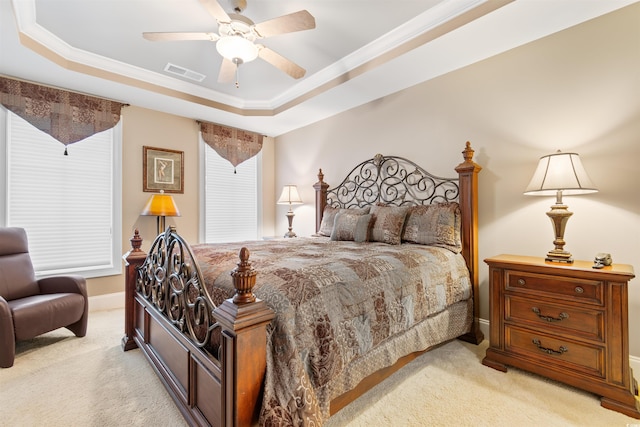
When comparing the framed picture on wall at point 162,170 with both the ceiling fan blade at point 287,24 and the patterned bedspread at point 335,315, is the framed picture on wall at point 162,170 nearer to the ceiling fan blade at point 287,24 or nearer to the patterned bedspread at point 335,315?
the patterned bedspread at point 335,315

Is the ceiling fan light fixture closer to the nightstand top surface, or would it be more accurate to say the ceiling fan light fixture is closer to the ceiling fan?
the ceiling fan

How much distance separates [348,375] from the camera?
147 centimetres

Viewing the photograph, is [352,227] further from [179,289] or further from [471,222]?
[179,289]

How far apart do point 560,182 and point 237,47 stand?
240cm

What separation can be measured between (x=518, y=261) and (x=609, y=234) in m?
0.71

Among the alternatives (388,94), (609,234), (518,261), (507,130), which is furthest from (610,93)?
(388,94)

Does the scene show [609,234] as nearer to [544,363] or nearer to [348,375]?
[544,363]

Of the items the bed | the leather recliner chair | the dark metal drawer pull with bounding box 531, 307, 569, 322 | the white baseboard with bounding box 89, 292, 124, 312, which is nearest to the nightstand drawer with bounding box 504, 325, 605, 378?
the dark metal drawer pull with bounding box 531, 307, 569, 322

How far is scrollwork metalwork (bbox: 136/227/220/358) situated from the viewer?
4.57 ft

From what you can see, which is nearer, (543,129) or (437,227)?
(543,129)

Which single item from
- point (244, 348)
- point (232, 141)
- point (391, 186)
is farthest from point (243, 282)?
point (232, 141)

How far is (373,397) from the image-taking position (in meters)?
1.78

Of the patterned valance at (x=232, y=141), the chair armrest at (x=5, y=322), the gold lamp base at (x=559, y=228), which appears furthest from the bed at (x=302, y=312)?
the patterned valance at (x=232, y=141)

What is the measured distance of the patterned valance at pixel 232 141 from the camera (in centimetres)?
446
